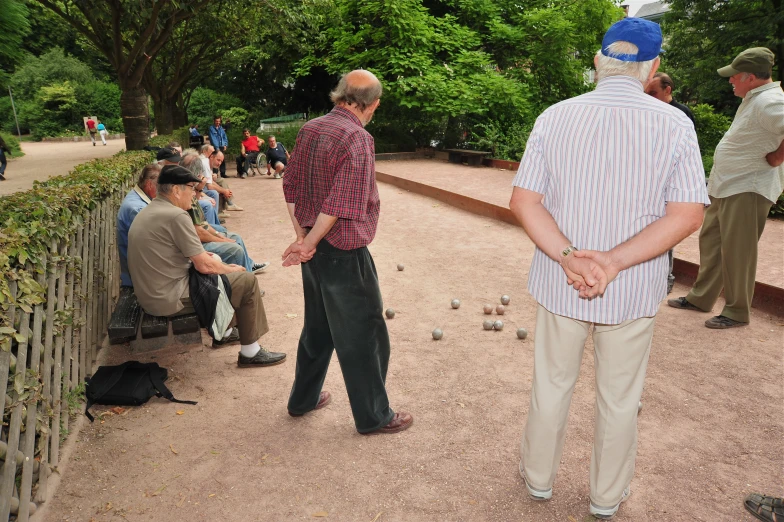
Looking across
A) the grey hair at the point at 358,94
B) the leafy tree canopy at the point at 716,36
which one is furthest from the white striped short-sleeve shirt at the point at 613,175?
the leafy tree canopy at the point at 716,36

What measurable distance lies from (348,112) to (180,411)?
2.35 m

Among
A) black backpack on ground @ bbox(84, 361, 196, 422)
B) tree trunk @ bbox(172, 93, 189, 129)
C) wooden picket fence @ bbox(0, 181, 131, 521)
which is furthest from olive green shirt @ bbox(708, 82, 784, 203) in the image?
tree trunk @ bbox(172, 93, 189, 129)

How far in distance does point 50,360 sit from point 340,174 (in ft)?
6.31

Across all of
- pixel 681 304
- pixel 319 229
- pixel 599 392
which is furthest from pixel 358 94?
pixel 681 304

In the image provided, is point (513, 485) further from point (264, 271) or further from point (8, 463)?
point (264, 271)

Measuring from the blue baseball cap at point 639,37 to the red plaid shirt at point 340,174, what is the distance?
Result: 1230 millimetres

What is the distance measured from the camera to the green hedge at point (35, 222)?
9.12ft

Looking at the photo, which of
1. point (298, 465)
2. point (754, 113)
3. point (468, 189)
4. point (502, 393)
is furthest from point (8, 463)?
point (468, 189)

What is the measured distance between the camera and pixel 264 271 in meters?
7.37

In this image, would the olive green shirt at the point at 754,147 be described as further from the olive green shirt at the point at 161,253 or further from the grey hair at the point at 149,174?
the grey hair at the point at 149,174

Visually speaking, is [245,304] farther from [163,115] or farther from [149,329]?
[163,115]

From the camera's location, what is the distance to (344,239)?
3141mm

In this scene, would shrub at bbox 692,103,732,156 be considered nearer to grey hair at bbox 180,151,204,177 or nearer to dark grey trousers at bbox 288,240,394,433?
grey hair at bbox 180,151,204,177

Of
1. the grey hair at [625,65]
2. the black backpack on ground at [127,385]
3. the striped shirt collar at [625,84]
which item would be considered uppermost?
the grey hair at [625,65]
